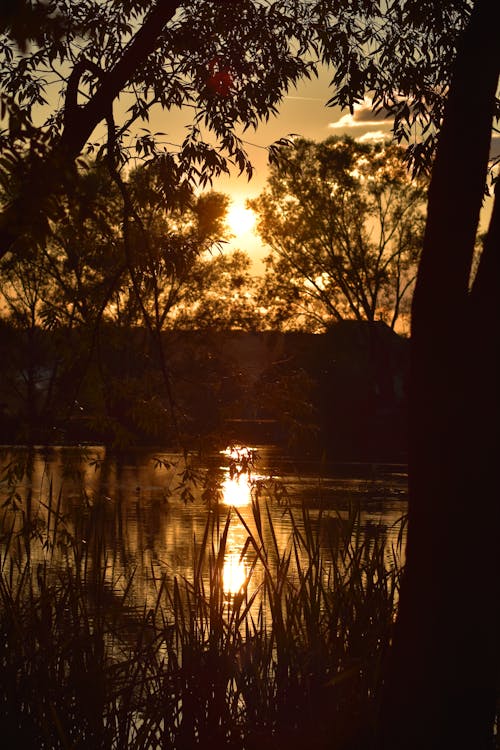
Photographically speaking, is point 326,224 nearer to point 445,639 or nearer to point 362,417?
point 362,417

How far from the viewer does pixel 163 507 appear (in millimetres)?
19859

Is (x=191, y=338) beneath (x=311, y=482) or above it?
above

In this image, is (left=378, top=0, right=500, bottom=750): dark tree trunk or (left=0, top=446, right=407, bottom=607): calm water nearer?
(left=378, top=0, right=500, bottom=750): dark tree trunk

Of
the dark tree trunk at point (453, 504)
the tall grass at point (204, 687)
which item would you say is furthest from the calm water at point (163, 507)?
the dark tree trunk at point (453, 504)

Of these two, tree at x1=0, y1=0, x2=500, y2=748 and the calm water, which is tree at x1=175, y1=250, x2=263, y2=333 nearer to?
the calm water

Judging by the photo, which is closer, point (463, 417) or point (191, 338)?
point (463, 417)

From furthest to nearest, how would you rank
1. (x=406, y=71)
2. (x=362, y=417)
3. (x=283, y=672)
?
(x=362, y=417), (x=406, y=71), (x=283, y=672)

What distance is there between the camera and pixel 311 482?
2480 centimetres

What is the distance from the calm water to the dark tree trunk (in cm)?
41

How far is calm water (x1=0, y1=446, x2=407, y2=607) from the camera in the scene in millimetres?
6090

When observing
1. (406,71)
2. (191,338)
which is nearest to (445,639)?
(406,71)

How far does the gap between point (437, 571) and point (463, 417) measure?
0.53 m

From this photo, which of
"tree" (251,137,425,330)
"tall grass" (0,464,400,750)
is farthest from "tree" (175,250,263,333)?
"tall grass" (0,464,400,750)

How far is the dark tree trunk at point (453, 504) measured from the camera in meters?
3.75
